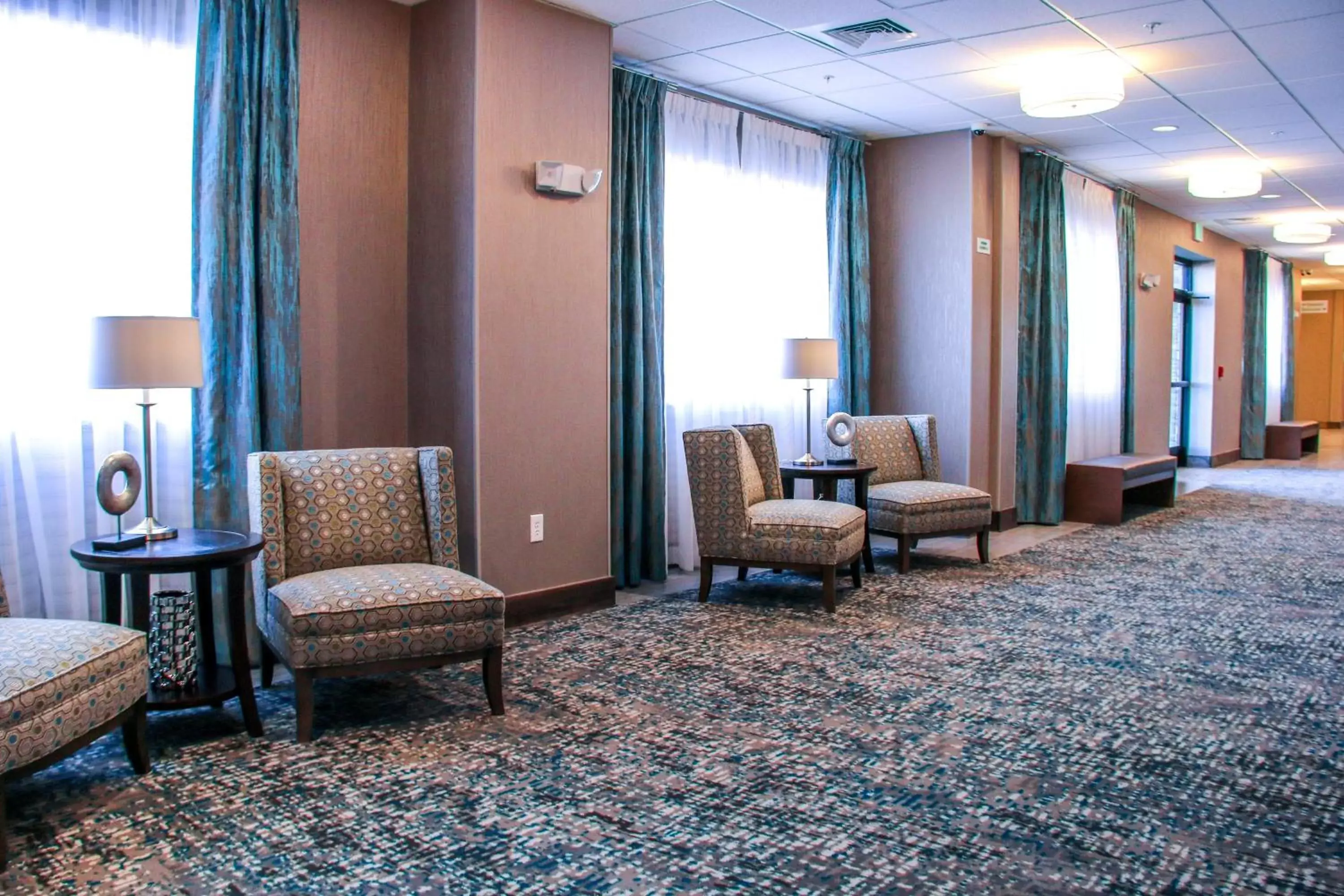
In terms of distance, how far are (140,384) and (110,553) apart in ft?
1.67

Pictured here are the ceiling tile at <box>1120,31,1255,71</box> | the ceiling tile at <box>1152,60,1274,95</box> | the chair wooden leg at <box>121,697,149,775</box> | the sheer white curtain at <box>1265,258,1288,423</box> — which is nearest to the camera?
the chair wooden leg at <box>121,697,149,775</box>

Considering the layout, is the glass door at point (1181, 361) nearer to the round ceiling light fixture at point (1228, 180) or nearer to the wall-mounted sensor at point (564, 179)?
the round ceiling light fixture at point (1228, 180)

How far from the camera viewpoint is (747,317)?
6.14 metres

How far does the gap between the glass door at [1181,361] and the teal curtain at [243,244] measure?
1060 cm

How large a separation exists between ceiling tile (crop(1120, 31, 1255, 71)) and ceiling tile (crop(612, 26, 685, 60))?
228 centimetres

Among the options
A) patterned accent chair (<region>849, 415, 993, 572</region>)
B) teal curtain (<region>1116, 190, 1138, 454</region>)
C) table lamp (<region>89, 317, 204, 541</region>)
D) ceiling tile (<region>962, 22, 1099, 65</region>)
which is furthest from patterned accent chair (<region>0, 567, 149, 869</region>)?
teal curtain (<region>1116, 190, 1138, 454</region>)

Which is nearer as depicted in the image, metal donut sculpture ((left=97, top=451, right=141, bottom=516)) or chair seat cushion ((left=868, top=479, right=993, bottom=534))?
metal donut sculpture ((left=97, top=451, right=141, bottom=516))

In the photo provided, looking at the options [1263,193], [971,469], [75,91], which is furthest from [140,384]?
[1263,193]

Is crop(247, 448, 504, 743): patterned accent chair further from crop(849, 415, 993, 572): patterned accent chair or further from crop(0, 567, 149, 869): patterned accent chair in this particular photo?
crop(849, 415, 993, 572): patterned accent chair

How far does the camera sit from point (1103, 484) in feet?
25.1

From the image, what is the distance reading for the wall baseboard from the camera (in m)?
4.52

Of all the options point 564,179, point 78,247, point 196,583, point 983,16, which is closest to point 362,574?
point 196,583

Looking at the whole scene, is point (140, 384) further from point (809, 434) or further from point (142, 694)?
point (809, 434)

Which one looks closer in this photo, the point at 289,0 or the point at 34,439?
the point at 34,439
